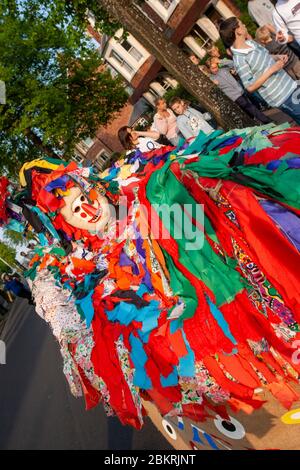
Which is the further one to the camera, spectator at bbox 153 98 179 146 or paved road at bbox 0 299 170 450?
spectator at bbox 153 98 179 146

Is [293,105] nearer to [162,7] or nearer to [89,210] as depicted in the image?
[89,210]

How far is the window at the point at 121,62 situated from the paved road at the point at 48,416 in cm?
2240

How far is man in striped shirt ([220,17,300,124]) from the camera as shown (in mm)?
4008

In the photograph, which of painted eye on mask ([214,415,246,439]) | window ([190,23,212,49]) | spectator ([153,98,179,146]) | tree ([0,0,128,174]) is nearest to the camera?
painted eye on mask ([214,415,246,439])

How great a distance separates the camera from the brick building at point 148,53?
65.4ft

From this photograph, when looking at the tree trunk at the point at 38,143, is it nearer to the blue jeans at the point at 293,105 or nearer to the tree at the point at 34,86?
the tree at the point at 34,86

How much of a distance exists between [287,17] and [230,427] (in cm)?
296

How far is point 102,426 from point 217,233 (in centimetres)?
357

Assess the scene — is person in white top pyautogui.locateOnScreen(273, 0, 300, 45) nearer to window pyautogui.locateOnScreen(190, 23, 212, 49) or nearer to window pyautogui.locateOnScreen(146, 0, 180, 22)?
window pyautogui.locateOnScreen(190, 23, 212, 49)

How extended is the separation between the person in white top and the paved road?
343 cm

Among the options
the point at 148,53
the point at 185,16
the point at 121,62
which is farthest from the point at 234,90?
the point at 121,62

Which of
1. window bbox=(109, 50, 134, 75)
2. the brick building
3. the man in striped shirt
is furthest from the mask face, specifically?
window bbox=(109, 50, 134, 75)
